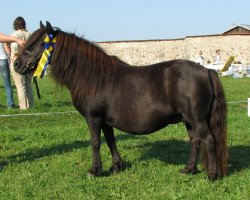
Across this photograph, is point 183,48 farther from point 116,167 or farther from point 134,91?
point 134,91

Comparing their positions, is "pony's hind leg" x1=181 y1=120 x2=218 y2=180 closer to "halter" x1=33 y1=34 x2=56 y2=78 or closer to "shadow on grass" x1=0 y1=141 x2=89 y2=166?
"halter" x1=33 y1=34 x2=56 y2=78

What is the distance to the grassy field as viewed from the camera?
498 centimetres

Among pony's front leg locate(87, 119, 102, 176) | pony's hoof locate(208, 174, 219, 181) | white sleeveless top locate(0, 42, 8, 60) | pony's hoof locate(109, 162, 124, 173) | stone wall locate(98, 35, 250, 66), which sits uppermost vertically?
white sleeveless top locate(0, 42, 8, 60)

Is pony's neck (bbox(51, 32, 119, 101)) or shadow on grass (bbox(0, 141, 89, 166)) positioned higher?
pony's neck (bbox(51, 32, 119, 101))

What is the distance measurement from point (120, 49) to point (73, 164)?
38862 mm

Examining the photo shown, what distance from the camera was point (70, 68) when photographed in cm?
544

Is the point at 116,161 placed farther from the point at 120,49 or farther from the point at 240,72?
the point at 120,49

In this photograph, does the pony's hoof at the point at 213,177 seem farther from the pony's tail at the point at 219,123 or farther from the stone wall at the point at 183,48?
the stone wall at the point at 183,48

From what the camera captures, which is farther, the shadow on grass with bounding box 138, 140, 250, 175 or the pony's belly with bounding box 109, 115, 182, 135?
the shadow on grass with bounding box 138, 140, 250, 175

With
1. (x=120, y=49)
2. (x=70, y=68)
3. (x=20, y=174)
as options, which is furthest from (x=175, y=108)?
(x=120, y=49)

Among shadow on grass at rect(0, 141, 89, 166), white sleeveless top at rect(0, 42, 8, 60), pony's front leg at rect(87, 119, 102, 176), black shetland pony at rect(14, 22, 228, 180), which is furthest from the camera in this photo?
white sleeveless top at rect(0, 42, 8, 60)

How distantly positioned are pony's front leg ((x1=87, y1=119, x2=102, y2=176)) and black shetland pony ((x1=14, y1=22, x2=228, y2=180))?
1 cm

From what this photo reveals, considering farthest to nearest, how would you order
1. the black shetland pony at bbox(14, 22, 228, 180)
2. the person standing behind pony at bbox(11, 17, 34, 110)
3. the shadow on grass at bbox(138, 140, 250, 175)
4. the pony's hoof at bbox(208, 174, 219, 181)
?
the person standing behind pony at bbox(11, 17, 34, 110) < the shadow on grass at bbox(138, 140, 250, 175) < the pony's hoof at bbox(208, 174, 219, 181) < the black shetland pony at bbox(14, 22, 228, 180)

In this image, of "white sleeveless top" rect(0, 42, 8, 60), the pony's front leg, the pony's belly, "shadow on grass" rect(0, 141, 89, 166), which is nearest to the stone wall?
"white sleeveless top" rect(0, 42, 8, 60)
